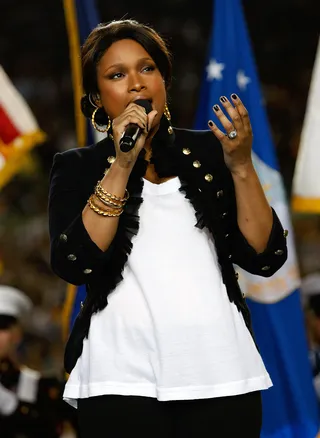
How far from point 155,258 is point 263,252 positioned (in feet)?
0.78

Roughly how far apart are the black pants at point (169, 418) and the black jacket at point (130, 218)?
160mm

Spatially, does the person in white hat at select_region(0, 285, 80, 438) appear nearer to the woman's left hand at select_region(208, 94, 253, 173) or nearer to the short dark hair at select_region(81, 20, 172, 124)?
the short dark hair at select_region(81, 20, 172, 124)

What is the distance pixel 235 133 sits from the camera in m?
1.93

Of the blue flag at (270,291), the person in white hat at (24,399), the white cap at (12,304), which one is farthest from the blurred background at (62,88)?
the blue flag at (270,291)

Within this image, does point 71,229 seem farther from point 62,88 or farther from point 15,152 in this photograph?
point 62,88

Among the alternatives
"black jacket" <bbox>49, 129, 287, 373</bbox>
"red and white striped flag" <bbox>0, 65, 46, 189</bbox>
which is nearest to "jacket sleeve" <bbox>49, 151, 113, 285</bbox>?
"black jacket" <bbox>49, 129, 287, 373</bbox>

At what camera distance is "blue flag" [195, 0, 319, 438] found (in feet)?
10.9

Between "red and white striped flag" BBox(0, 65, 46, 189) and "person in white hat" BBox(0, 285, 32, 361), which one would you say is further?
"person in white hat" BBox(0, 285, 32, 361)

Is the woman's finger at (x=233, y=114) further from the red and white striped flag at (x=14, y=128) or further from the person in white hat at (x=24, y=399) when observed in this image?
the person in white hat at (x=24, y=399)

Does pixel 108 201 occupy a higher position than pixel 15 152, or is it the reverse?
pixel 15 152

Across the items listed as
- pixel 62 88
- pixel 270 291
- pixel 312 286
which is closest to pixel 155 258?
pixel 270 291

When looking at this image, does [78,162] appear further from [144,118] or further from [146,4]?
[146,4]

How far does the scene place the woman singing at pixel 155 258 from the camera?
6.19ft

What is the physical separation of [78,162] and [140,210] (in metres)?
0.18
